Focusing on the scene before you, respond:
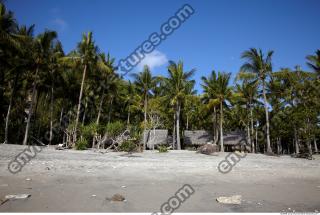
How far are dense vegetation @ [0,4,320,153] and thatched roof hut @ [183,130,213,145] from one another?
12.6ft

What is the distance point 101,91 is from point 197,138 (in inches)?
592

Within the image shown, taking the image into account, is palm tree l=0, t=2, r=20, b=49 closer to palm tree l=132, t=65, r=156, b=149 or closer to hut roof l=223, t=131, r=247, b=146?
palm tree l=132, t=65, r=156, b=149

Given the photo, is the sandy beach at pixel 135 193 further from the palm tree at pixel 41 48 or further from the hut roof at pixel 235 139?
the hut roof at pixel 235 139

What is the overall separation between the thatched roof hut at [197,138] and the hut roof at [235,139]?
7.22 ft

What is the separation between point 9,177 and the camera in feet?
21.9

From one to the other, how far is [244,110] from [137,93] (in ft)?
56.7

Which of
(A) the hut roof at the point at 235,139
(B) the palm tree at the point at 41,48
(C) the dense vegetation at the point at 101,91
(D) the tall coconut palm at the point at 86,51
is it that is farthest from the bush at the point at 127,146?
(A) the hut roof at the point at 235,139

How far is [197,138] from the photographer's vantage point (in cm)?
3381

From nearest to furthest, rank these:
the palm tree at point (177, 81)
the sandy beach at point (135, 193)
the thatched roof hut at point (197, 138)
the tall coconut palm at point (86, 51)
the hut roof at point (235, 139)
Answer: the sandy beach at point (135, 193)
the tall coconut palm at point (86, 51)
the palm tree at point (177, 81)
the hut roof at point (235, 139)
the thatched roof hut at point (197, 138)

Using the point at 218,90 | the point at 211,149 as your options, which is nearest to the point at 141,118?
the point at 218,90

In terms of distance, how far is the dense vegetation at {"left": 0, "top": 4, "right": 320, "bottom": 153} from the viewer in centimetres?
2088

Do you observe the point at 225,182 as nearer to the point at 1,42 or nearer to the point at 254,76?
the point at 254,76

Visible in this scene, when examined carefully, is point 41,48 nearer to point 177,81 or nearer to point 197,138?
point 177,81

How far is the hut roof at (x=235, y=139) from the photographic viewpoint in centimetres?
3259
